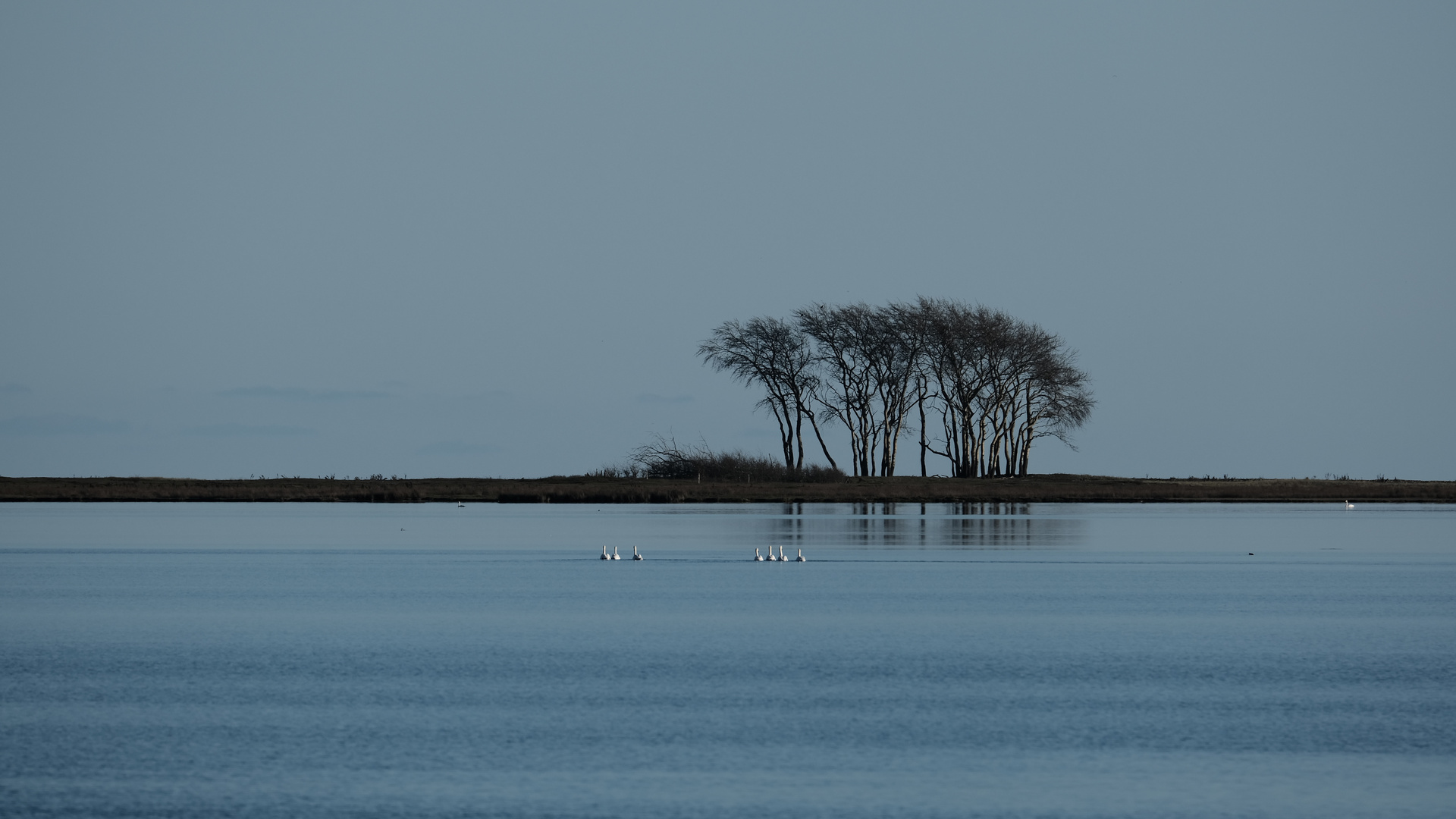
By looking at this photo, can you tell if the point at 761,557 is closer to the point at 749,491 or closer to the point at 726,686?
the point at 726,686

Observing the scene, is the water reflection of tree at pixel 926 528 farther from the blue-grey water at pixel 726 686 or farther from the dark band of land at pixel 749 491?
the blue-grey water at pixel 726 686

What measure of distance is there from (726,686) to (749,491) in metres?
59.1

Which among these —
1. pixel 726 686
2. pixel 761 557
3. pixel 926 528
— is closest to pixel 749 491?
pixel 926 528

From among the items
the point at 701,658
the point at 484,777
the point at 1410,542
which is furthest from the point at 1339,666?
the point at 1410,542

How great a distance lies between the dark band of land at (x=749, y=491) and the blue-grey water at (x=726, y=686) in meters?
36.0

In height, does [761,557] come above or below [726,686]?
above

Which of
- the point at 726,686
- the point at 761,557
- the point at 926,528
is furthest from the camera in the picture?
the point at 926,528

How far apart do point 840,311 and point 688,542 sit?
38.6 m

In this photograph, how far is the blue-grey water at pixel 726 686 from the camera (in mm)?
14172

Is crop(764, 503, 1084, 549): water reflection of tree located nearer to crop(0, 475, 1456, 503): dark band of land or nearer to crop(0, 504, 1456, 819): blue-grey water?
crop(0, 475, 1456, 503): dark band of land

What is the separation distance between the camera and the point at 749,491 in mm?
78938

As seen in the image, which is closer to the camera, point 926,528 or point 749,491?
point 926,528

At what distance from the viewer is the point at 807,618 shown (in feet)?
90.0

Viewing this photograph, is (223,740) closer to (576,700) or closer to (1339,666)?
(576,700)
